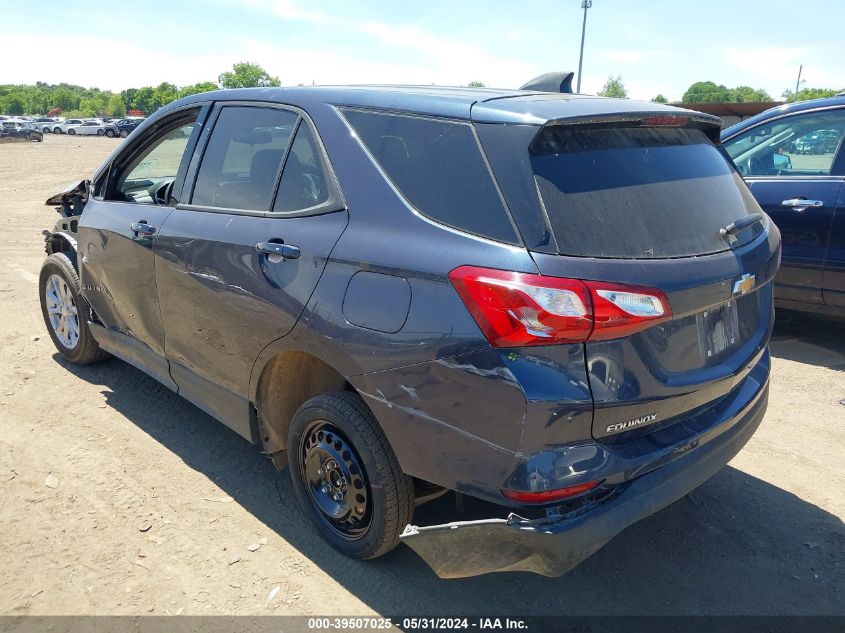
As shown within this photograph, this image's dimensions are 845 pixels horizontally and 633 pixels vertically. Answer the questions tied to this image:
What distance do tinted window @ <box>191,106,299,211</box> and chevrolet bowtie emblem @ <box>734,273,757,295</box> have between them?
76.4 inches

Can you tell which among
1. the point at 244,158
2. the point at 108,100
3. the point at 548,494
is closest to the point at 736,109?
the point at 244,158

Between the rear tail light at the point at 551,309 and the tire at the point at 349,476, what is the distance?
2.40ft

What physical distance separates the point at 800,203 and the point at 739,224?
2978mm

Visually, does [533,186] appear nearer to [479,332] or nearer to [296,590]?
[479,332]

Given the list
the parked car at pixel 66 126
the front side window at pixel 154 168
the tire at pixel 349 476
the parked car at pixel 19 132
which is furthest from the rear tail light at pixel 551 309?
the parked car at pixel 66 126

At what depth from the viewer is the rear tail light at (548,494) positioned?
2.13m

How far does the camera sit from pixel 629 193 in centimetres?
234

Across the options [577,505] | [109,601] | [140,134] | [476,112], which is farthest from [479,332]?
[140,134]

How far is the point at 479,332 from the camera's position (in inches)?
84.0

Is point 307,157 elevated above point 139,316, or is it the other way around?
point 307,157

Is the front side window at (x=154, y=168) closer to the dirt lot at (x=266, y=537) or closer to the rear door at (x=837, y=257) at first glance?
the dirt lot at (x=266, y=537)

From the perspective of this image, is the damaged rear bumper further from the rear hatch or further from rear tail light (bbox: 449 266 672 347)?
rear tail light (bbox: 449 266 672 347)

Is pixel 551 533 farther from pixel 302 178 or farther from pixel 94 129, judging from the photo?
pixel 94 129

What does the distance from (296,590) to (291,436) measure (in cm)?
63
